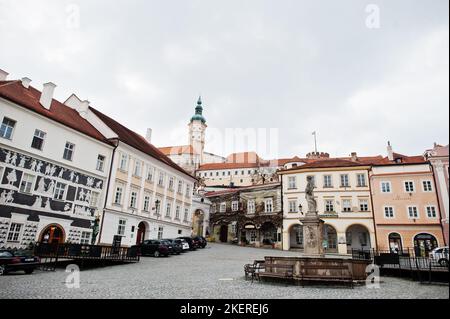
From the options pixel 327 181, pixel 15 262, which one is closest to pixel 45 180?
pixel 15 262

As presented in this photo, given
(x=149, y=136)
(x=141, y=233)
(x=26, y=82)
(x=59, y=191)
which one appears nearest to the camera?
(x=59, y=191)

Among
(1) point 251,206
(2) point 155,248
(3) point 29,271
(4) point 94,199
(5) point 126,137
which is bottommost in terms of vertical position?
(3) point 29,271

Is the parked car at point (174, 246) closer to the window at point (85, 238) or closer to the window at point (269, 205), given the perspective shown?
the window at point (85, 238)

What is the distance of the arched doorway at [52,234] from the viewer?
21.7 metres

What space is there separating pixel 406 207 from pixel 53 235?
3373cm

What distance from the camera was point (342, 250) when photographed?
3438 cm

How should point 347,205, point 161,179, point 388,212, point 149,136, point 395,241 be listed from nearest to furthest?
point 395,241
point 388,212
point 161,179
point 347,205
point 149,136

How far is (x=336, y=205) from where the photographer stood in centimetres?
3594

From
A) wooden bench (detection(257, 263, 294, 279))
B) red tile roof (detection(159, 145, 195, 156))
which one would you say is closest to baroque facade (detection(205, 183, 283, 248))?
wooden bench (detection(257, 263, 294, 279))

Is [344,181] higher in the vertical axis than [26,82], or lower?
lower

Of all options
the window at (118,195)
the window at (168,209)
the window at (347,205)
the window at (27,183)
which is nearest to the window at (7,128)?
the window at (27,183)

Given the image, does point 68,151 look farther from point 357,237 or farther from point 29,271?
point 357,237

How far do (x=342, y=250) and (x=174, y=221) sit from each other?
19.9 metres
